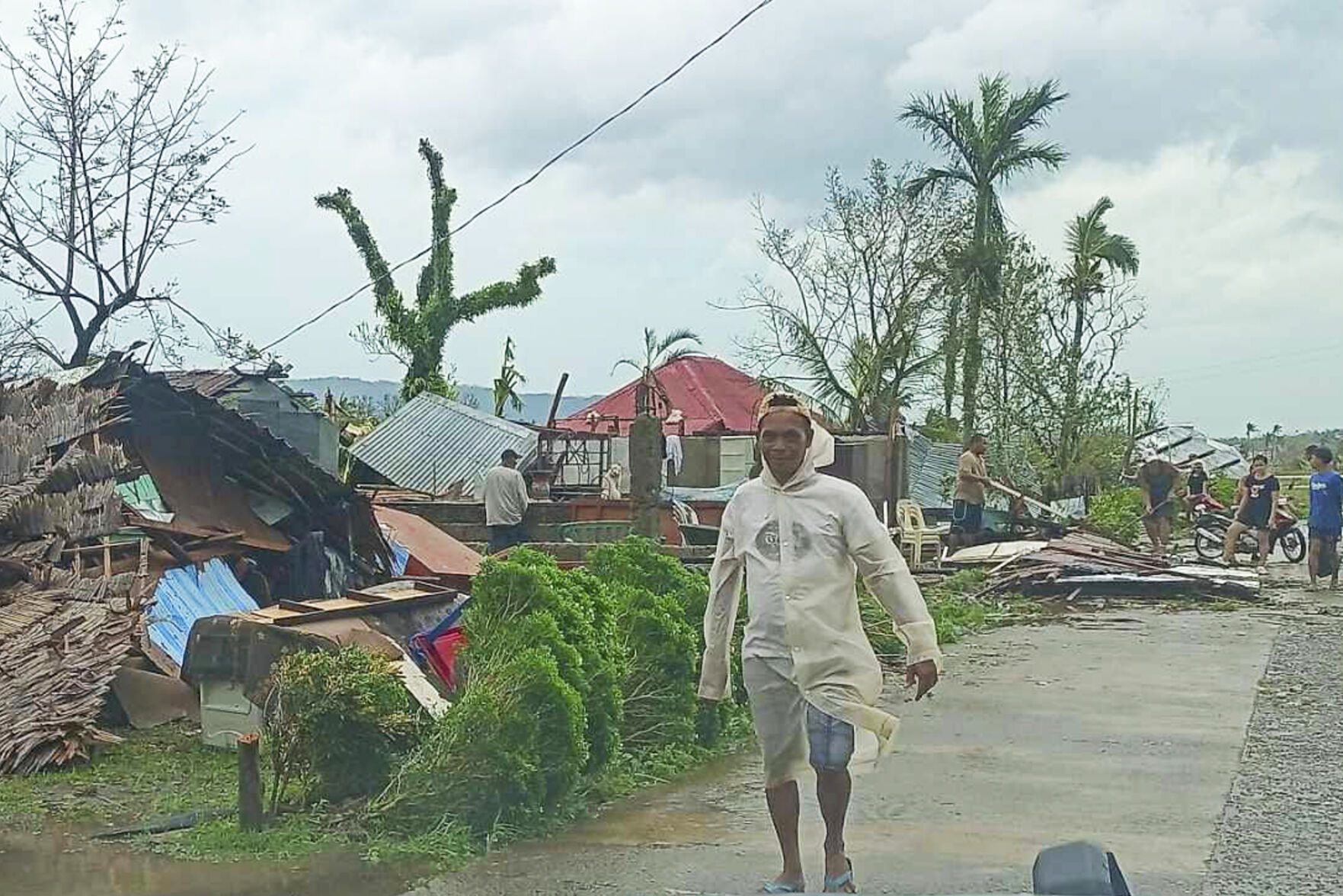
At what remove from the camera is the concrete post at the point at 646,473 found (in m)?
11.2

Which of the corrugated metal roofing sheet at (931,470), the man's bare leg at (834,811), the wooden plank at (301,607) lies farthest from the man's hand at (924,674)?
the corrugated metal roofing sheet at (931,470)

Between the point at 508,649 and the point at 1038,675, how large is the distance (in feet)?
18.8

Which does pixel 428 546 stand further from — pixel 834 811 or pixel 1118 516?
pixel 1118 516

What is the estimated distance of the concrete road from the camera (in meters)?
6.07

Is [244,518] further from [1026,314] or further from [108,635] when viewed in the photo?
[1026,314]

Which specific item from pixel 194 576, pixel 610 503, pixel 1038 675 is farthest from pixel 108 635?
pixel 610 503

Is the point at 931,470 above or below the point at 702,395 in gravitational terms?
below

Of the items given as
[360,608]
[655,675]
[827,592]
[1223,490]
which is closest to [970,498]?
[360,608]

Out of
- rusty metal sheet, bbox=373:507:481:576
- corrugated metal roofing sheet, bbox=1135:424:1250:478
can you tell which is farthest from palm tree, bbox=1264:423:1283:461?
rusty metal sheet, bbox=373:507:481:576

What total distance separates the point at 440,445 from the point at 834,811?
21709 millimetres

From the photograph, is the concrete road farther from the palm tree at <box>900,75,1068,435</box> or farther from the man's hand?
the palm tree at <box>900,75,1068,435</box>

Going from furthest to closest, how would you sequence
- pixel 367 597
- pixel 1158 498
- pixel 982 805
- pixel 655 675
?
pixel 1158 498
pixel 367 597
pixel 655 675
pixel 982 805

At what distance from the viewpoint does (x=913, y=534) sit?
2105 centimetres

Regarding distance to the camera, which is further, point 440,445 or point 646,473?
point 440,445
